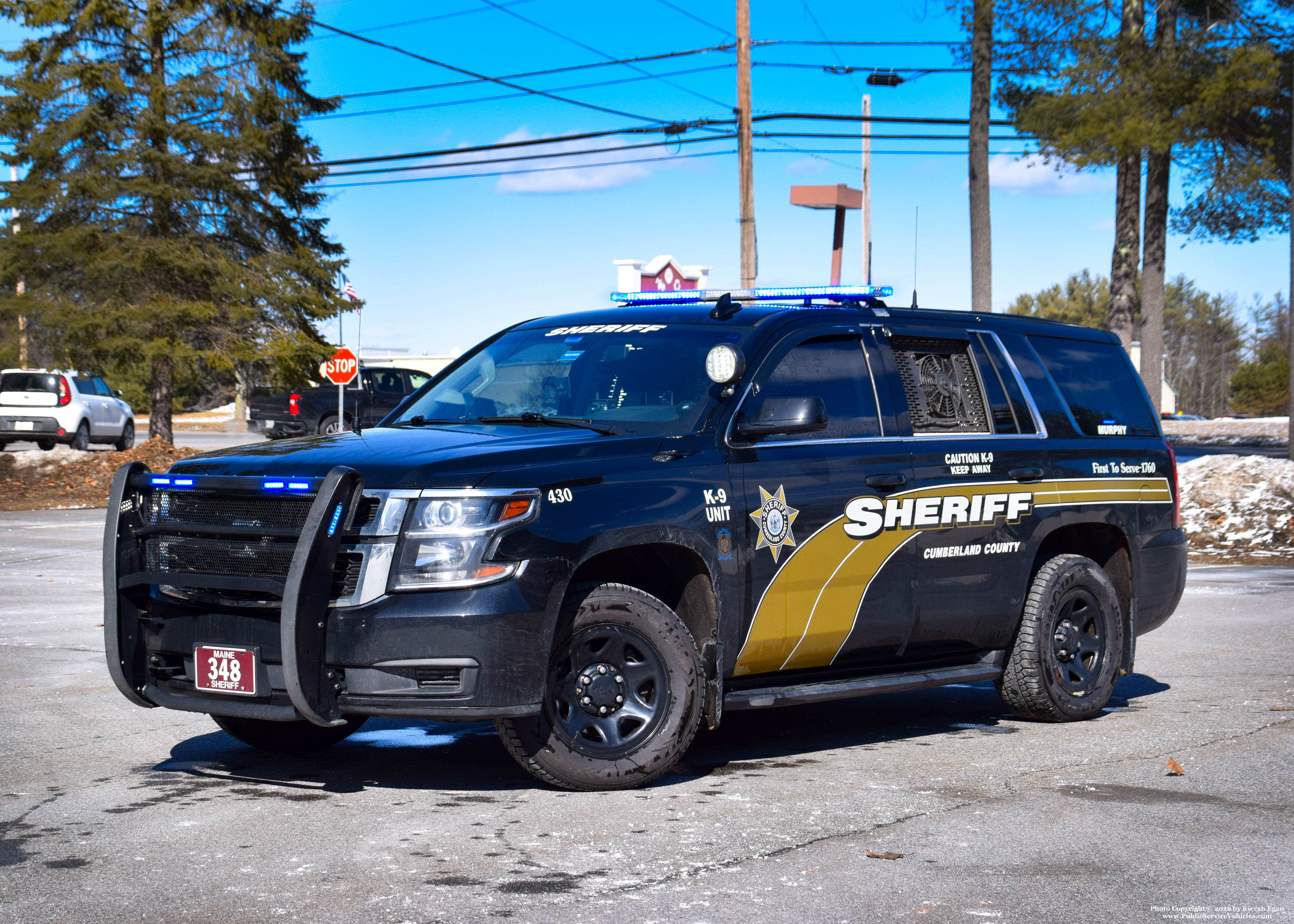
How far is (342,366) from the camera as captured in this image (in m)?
28.6

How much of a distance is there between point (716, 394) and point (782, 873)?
2242 mm

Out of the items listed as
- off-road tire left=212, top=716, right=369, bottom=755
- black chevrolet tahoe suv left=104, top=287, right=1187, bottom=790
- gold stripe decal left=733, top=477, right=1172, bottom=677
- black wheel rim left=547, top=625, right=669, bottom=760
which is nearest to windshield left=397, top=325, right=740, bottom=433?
black chevrolet tahoe suv left=104, top=287, right=1187, bottom=790

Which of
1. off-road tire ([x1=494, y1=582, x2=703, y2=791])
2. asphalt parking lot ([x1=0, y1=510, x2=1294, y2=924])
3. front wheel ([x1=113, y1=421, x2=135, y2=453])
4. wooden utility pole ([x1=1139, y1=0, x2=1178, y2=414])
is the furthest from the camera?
front wheel ([x1=113, y1=421, x2=135, y2=453])

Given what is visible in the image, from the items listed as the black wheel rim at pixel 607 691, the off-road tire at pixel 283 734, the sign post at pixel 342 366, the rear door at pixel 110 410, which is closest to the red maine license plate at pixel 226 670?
the off-road tire at pixel 283 734

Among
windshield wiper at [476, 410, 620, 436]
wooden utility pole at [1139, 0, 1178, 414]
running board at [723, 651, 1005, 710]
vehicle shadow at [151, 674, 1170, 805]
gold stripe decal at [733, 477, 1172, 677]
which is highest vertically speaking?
wooden utility pole at [1139, 0, 1178, 414]

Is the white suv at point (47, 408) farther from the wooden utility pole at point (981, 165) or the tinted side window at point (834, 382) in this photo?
the tinted side window at point (834, 382)

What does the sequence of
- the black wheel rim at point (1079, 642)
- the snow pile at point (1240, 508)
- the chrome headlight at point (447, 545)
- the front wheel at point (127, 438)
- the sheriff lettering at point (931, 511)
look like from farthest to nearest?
the front wheel at point (127, 438) → the snow pile at point (1240, 508) → the black wheel rim at point (1079, 642) → the sheriff lettering at point (931, 511) → the chrome headlight at point (447, 545)

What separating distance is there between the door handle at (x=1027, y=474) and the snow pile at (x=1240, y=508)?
412 inches

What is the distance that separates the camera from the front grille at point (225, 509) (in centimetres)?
534

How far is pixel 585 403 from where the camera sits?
6.40 metres

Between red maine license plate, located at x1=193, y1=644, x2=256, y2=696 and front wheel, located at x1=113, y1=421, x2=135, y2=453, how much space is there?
27927 mm

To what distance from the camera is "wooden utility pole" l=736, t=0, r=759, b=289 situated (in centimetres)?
2567

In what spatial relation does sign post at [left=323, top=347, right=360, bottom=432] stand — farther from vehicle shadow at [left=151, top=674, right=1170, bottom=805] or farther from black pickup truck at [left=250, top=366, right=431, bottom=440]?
vehicle shadow at [left=151, top=674, right=1170, bottom=805]

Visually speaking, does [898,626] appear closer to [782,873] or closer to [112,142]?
[782,873]
